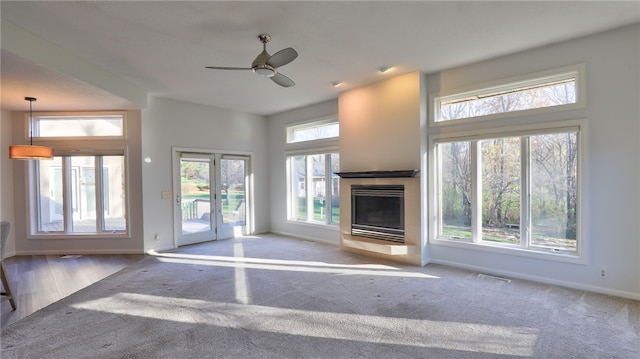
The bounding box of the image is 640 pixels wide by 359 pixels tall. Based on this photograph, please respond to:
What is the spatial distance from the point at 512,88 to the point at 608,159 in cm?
138

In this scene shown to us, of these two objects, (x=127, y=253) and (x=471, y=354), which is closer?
(x=471, y=354)

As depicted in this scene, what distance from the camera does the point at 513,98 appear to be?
409cm

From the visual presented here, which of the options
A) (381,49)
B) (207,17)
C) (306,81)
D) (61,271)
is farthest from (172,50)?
(61,271)

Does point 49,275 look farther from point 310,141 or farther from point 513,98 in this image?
point 513,98

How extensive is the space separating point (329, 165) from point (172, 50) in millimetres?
3559

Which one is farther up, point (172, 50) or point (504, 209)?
point (172, 50)

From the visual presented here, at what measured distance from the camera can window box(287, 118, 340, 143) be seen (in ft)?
20.7

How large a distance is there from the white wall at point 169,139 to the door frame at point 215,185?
0.06 m

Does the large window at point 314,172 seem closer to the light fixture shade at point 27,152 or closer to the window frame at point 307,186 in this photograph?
the window frame at point 307,186

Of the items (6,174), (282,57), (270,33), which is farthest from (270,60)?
(6,174)

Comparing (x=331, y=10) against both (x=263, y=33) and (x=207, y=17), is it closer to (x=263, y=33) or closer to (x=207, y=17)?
(x=263, y=33)

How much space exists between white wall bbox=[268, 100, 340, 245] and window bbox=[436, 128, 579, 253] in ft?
8.57

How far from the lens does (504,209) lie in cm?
420

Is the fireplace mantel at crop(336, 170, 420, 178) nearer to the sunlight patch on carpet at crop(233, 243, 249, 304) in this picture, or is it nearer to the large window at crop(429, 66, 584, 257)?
the large window at crop(429, 66, 584, 257)
